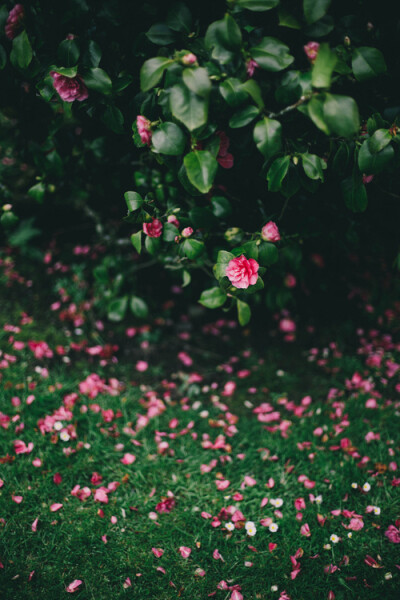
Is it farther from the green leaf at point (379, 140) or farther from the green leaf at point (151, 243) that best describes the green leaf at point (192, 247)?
the green leaf at point (379, 140)

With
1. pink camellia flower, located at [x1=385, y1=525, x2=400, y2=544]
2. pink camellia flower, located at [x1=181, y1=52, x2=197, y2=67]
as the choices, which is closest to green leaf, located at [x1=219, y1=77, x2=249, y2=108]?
pink camellia flower, located at [x1=181, y1=52, x2=197, y2=67]

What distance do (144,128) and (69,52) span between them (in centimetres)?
33

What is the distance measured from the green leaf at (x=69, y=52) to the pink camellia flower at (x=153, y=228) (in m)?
0.59

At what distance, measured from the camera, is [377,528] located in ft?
6.09

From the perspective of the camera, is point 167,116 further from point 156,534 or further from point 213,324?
point 213,324

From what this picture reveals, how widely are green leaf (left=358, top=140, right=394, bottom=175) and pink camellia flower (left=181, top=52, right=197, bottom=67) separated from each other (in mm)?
604

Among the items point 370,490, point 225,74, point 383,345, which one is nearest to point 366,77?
point 225,74

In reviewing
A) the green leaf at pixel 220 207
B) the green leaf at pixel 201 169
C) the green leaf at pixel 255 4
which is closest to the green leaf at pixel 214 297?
the green leaf at pixel 220 207

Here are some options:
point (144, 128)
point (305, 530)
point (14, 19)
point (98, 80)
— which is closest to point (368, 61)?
point (144, 128)

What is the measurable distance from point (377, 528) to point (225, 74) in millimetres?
1893

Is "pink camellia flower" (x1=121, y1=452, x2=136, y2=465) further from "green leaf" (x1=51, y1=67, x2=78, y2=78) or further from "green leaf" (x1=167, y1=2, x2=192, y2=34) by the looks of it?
"green leaf" (x1=167, y1=2, x2=192, y2=34)

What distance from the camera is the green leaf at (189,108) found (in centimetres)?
117

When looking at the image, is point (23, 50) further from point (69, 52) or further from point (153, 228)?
point (153, 228)

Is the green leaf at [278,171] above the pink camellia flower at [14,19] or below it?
below
